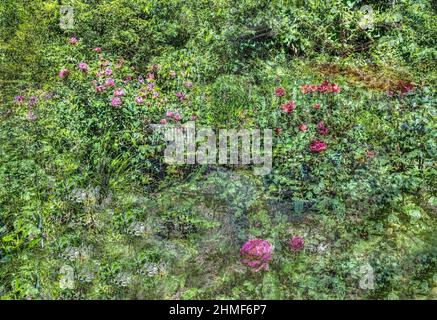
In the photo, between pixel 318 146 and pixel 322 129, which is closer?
pixel 318 146

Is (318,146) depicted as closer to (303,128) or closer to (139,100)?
(303,128)

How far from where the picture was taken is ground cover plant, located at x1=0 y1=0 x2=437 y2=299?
387cm

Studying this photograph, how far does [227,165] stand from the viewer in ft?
17.0

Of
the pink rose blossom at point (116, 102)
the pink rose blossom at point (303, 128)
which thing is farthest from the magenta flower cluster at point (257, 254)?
the pink rose blossom at point (116, 102)

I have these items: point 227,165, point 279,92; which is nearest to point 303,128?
point 279,92

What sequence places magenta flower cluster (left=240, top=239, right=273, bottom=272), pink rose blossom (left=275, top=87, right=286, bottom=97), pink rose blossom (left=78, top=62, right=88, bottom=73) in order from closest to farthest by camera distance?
magenta flower cluster (left=240, top=239, right=273, bottom=272)
pink rose blossom (left=275, top=87, right=286, bottom=97)
pink rose blossom (left=78, top=62, right=88, bottom=73)

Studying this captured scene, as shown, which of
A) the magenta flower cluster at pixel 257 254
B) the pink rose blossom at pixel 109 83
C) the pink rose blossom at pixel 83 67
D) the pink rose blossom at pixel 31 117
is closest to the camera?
the magenta flower cluster at pixel 257 254

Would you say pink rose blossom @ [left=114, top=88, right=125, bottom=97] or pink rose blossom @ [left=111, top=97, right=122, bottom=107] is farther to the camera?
pink rose blossom @ [left=114, top=88, right=125, bottom=97]

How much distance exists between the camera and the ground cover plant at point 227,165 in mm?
3871

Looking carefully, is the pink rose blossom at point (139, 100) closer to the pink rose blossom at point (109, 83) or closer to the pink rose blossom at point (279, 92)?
the pink rose blossom at point (109, 83)

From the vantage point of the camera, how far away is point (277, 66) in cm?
694

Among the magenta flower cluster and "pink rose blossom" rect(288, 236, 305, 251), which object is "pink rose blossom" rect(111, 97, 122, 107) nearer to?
the magenta flower cluster

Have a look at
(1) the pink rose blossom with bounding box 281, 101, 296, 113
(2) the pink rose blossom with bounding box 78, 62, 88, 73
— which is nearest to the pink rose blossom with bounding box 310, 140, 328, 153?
(1) the pink rose blossom with bounding box 281, 101, 296, 113

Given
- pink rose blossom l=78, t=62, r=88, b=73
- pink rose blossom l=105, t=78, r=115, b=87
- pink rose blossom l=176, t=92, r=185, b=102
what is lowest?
pink rose blossom l=176, t=92, r=185, b=102
